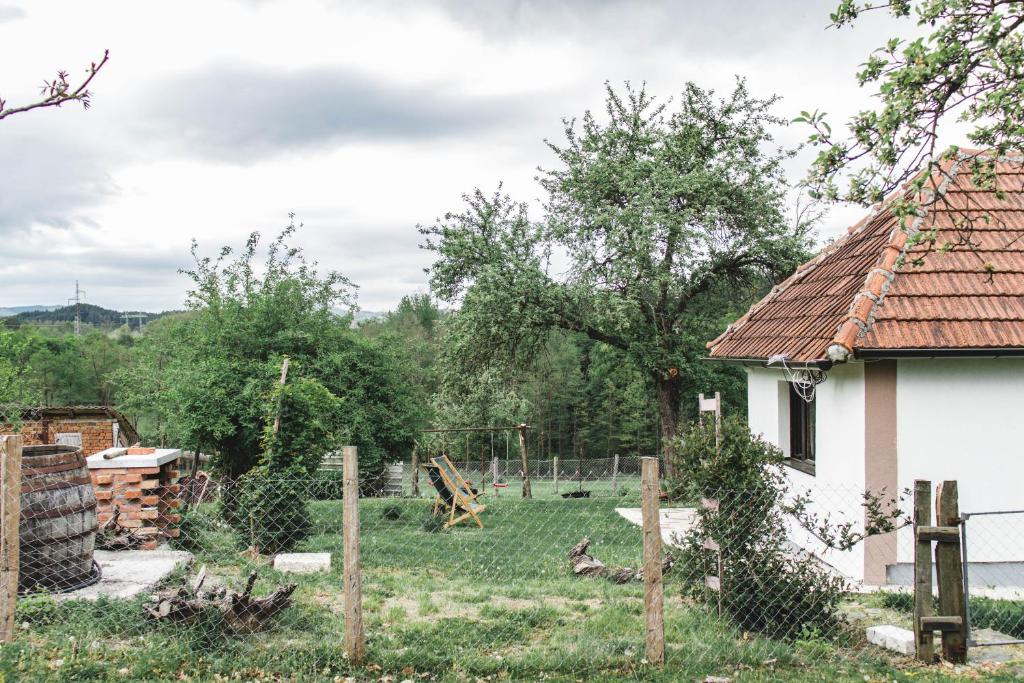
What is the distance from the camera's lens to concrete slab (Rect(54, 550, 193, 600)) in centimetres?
598

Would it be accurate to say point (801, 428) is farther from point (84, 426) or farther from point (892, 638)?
point (84, 426)

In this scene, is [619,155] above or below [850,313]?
above

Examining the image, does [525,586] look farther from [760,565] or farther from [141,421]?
[141,421]

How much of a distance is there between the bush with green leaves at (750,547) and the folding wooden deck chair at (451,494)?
19.0 ft

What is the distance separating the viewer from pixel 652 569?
490cm

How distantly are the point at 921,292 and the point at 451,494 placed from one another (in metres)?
7.17

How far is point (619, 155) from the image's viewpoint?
16.0 m

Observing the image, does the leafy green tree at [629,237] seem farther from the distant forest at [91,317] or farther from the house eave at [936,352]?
the distant forest at [91,317]

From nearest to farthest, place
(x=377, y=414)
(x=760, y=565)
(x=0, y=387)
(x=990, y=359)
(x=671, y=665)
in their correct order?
(x=671, y=665) < (x=760, y=565) < (x=990, y=359) < (x=0, y=387) < (x=377, y=414)

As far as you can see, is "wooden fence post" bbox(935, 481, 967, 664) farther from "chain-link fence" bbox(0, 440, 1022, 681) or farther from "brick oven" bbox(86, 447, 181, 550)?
"brick oven" bbox(86, 447, 181, 550)

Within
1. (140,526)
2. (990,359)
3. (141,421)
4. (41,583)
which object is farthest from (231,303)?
(141,421)

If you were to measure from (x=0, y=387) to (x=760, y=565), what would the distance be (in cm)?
1553

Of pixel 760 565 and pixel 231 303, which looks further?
pixel 231 303

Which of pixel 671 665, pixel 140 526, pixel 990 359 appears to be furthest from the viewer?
pixel 140 526
